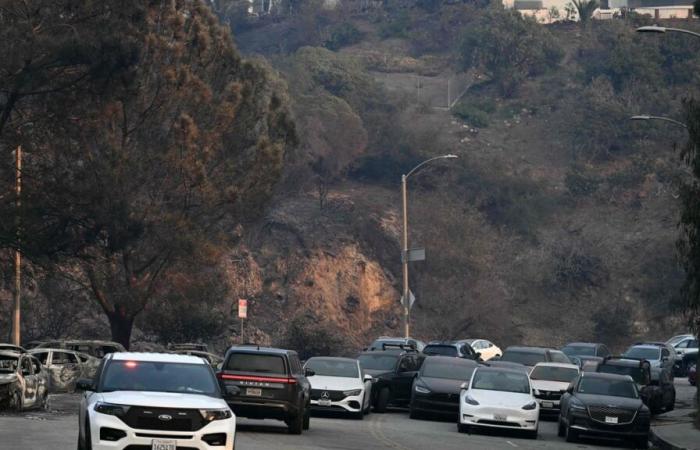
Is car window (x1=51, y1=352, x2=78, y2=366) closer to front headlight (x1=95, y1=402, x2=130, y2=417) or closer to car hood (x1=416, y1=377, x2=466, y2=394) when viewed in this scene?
car hood (x1=416, y1=377, x2=466, y2=394)

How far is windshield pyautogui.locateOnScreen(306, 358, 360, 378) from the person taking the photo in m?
32.2

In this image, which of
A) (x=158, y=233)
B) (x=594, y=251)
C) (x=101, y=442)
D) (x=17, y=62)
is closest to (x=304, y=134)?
(x=594, y=251)

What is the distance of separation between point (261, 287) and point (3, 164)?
117 feet

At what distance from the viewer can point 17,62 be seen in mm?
37938

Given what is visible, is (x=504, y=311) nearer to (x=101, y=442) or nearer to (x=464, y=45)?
(x=464, y=45)

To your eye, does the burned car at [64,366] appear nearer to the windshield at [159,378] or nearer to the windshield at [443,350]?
the windshield at [443,350]

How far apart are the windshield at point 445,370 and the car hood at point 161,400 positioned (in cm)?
1672

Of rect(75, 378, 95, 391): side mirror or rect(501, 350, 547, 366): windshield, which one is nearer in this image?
rect(75, 378, 95, 391): side mirror

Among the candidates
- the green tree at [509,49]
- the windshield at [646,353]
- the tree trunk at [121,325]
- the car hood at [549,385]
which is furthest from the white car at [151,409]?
the green tree at [509,49]

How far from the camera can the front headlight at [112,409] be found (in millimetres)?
16703

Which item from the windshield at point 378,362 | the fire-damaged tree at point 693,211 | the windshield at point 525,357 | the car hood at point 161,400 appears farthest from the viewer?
the windshield at point 525,357

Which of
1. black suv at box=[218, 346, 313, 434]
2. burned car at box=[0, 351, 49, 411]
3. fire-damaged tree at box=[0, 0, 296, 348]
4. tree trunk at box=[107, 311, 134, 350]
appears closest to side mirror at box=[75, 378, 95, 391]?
black suv at box=[218, 346, 313, 434]

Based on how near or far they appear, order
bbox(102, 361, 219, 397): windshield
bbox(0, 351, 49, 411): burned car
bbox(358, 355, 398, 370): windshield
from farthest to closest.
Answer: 1. bbox(358, 355, 398, 370): windshield
2. bbox(0, 351, 49, 411): burned car
3. bbox(102, 361, 219, 397): windshield

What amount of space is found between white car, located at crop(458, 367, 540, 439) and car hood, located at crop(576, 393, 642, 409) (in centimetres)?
109
